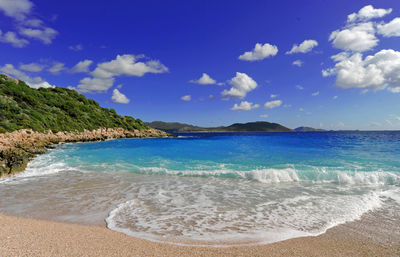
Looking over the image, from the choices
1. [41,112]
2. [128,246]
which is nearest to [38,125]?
[41,112]

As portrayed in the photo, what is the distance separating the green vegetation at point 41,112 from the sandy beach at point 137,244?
93.1 ft

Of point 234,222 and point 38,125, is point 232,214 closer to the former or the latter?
point 234,222

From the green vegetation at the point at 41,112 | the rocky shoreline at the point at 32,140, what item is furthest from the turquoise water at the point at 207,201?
the green vegetation at the point at 41,112

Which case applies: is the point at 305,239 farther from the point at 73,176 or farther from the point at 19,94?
the point at 19,94

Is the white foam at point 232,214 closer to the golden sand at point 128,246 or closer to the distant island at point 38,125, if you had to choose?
the golden sand at point 128,246

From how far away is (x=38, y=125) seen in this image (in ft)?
108

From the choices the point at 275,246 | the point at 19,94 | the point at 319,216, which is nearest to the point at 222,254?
the point at 275,246

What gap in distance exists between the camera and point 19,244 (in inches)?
138

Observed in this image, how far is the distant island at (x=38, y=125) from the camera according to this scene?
17.7m

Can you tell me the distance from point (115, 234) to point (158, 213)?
159 centimetres

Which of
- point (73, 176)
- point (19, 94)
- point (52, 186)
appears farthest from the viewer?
point (19, 94)

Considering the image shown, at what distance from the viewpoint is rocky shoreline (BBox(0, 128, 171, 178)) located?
11383 millimetres

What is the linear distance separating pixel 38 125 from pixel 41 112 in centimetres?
963

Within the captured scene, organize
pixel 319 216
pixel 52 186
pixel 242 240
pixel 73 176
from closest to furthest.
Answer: pixel 242 240
pixel 319 216
pixel 52 186
pixel 73 176
